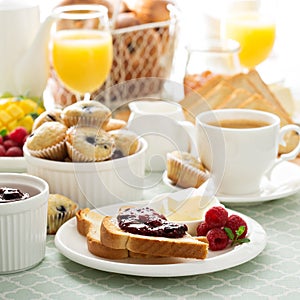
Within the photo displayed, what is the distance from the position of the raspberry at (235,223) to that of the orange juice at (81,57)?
1.14 meters

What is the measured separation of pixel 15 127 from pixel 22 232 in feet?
2.16

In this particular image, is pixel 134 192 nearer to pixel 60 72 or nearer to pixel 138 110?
pixel 138 110

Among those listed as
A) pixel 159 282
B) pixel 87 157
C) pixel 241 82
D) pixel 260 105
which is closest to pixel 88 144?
pixel 87 157

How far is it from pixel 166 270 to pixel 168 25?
4.43 ft

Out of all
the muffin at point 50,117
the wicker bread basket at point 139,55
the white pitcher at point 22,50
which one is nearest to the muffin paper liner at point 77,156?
the muffin at point 50,117

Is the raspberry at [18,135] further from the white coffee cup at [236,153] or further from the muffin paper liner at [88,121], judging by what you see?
the white coffee cup at [236,153]

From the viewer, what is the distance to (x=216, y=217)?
132 cm

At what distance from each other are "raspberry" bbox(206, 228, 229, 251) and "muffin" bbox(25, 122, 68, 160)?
1.30 ft

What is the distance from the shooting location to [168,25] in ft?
7.91

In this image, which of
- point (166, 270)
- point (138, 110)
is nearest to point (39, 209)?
point (166, 270)

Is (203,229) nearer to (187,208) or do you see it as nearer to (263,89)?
(187,208)

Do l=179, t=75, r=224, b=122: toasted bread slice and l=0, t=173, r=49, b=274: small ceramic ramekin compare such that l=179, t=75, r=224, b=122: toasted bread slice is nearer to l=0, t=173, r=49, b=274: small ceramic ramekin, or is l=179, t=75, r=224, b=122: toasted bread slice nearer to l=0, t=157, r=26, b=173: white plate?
l=0, t=157, r=26, b=173: white plate

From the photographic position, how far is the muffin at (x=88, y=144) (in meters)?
1.49

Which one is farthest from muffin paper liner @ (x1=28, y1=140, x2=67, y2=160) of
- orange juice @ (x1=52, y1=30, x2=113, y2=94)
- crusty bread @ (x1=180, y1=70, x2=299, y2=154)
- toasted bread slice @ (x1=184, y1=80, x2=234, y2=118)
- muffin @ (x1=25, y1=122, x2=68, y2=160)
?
orange juice @ (x1=52, y1=30, x2=113, y2=94)
